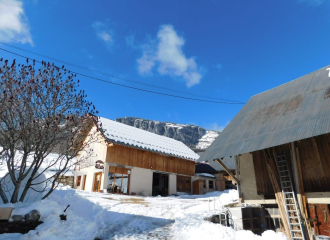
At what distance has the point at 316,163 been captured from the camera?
9477 millimetres

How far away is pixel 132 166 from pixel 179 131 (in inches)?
3904

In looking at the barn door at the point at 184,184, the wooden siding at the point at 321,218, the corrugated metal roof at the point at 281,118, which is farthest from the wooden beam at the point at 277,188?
the barn door at the point at 184,184

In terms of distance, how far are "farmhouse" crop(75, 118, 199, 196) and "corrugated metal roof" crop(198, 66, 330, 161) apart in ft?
40.4

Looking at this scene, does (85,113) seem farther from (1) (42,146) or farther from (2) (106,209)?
(2) (106,209)

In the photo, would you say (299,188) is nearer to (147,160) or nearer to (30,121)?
(30,121)

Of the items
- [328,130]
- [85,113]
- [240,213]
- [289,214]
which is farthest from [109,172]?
[328,130]

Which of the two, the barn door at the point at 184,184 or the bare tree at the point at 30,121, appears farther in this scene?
the barn door at the point at 184,184

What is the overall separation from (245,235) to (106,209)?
6.93 m

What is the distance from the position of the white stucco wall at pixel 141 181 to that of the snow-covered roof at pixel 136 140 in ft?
7.94

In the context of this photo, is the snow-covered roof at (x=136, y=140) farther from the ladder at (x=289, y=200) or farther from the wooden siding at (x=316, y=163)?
the wooden siding at (x=316, y=163)

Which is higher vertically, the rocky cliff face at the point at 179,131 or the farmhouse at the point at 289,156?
the rocky cliff face at the point at 179,131

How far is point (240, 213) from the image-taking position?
10.5m

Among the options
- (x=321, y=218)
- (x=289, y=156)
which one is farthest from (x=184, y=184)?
(x=321, y=218)

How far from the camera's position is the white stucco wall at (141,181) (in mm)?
24094
